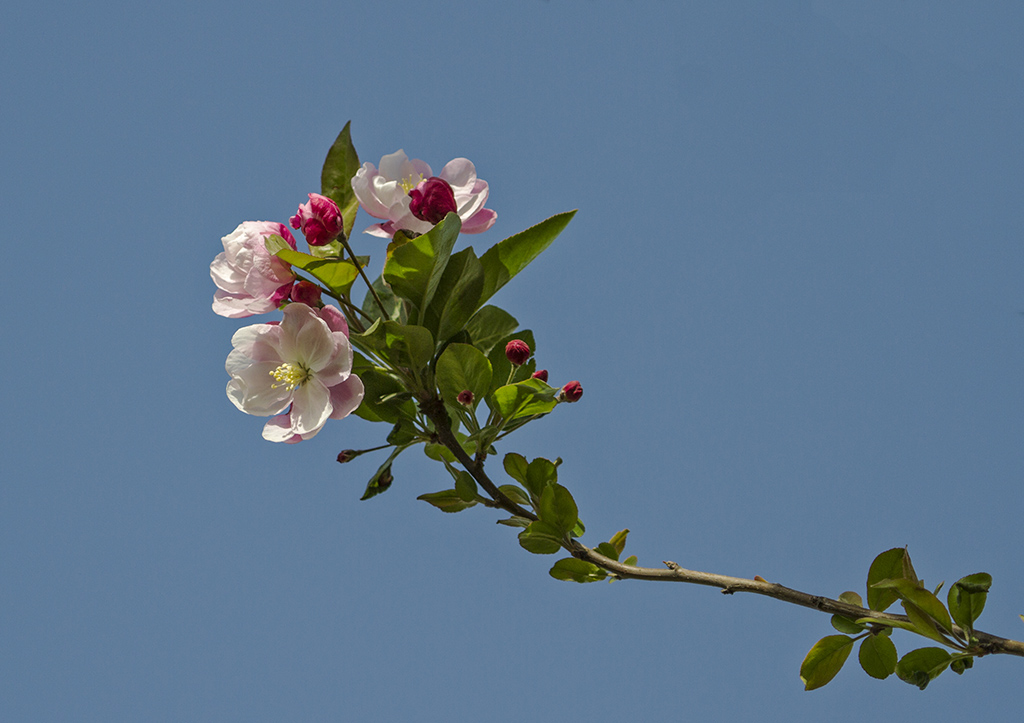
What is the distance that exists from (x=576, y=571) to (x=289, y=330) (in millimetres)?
482

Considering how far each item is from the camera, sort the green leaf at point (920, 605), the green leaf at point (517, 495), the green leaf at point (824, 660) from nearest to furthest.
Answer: the green leaf at point (920, 605), the green leaf at point (824, 660), the green leaf at point (517, 495)

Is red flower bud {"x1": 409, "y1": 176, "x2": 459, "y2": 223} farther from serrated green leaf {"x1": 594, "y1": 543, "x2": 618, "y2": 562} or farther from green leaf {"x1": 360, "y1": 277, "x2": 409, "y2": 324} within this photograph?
serrated green leaf {"x1": 594, "y1": 543, "x2": 618, "y2": 562}

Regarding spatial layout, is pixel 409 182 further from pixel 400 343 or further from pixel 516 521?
pixel 516 521

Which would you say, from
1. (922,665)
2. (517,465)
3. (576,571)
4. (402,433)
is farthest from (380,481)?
(922,665)

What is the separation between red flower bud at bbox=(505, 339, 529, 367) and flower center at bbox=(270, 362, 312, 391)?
0.86ft

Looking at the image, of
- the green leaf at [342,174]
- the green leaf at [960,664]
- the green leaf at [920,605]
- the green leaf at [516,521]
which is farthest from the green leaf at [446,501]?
the green leaf at [960,664]

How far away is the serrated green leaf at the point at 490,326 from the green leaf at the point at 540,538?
0.24 m

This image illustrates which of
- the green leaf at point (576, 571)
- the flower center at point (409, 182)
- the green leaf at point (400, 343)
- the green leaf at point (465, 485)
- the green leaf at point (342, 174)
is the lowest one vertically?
the green leaf at point (576, 571)

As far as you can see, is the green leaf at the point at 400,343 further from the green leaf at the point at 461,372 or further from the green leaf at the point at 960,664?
the green leaf at the point at 960,664

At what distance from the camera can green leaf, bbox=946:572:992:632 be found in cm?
101

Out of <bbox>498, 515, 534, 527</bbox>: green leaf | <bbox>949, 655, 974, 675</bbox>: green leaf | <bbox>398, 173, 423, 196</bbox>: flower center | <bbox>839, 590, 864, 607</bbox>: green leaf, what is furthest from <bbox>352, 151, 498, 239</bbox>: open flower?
<bbox>949, 655, 974, 675</bbox>: green leaf

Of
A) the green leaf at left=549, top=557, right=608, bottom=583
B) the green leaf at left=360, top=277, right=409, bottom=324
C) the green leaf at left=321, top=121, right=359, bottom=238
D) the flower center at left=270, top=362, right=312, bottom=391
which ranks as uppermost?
the green leaf at left=321, top=121, right=359, bottom=238

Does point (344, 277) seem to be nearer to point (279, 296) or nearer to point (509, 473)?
point (279, 296)

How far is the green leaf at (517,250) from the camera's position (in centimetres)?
111
